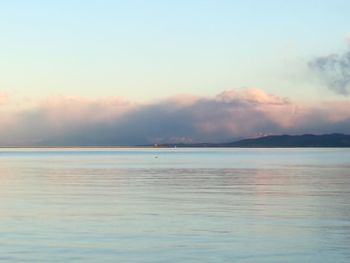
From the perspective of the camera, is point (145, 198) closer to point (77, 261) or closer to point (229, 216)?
point (229, 216)

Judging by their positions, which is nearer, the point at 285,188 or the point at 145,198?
the point at 145,198

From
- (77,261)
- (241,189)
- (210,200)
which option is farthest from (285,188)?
(77,261)

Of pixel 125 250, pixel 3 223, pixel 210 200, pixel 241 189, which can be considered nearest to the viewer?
pixel 125 250

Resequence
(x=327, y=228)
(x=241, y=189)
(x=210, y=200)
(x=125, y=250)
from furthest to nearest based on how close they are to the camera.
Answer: (x=241, y=189) → (x=210, y=200) → (x=327, y=228) → (x=125, y=250)

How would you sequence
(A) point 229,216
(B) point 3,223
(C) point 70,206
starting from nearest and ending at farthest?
(B) point 3,223 → (A) point 229,216 → (C) point 70,206

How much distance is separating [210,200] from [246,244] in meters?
11.3

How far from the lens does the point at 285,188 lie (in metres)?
36.2

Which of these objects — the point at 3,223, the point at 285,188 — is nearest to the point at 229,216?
the point at 3,223

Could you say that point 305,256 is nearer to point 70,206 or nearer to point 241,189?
point 70,206

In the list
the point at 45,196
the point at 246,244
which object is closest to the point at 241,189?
the point at 45,196

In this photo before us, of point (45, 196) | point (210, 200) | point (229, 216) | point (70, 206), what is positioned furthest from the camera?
point (45, 196)

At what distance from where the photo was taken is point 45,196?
30.8 m

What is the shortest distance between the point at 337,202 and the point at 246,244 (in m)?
11.1

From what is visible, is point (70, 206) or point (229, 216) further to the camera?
point (70, 206)
